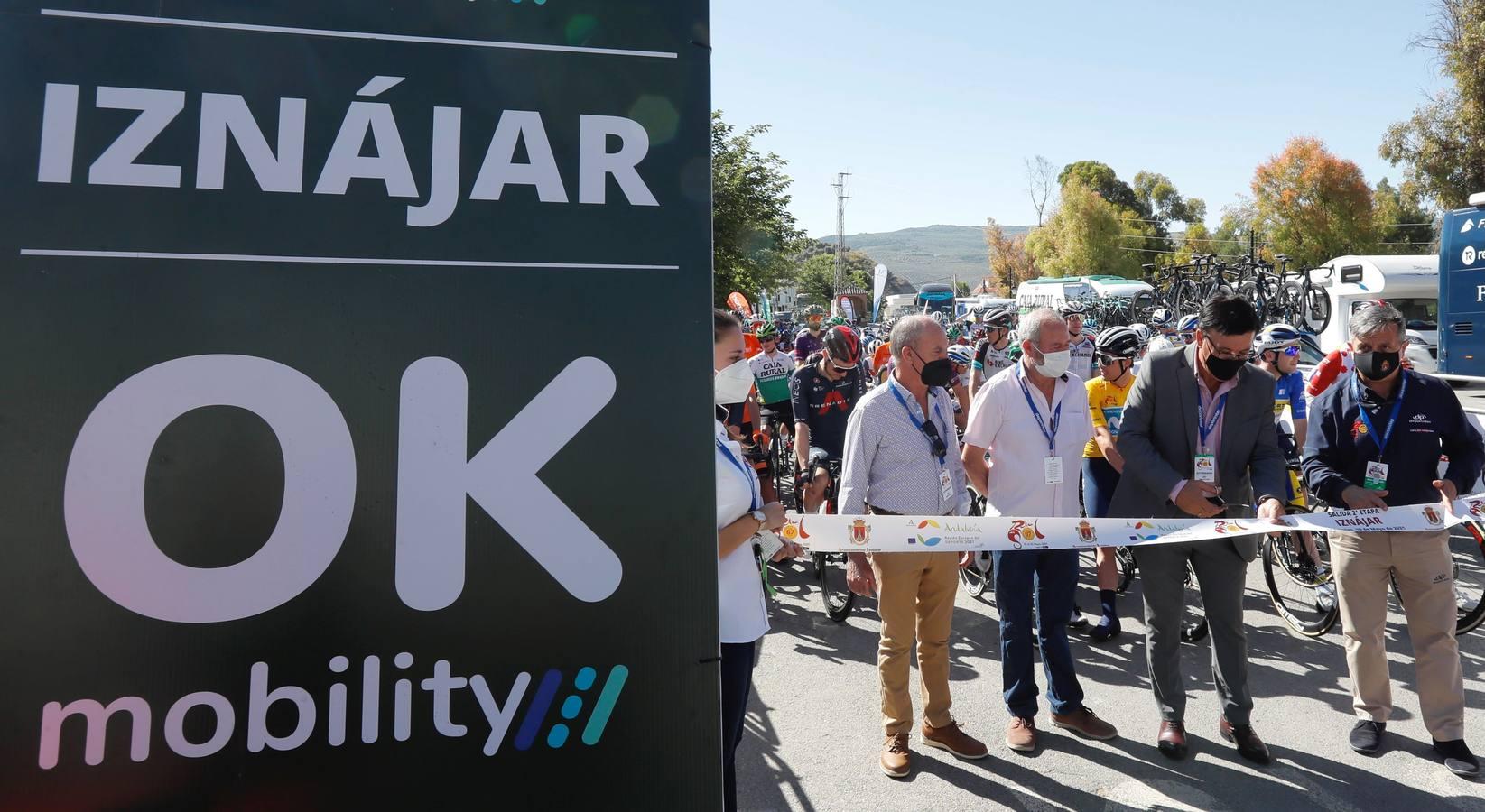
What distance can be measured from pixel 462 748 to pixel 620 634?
0.98 ft

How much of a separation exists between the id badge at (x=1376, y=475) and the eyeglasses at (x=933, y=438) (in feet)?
6.36

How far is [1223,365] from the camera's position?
405 cm

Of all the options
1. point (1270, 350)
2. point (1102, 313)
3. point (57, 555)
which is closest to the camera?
point (57, 555)

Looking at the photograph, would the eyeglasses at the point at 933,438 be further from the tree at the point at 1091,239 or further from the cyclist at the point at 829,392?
the tree at the point at 1091,239

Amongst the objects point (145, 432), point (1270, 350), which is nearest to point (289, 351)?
point (145, 432)

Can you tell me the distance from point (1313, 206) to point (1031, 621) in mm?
49023

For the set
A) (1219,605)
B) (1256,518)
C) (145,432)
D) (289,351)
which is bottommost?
(1219,605)

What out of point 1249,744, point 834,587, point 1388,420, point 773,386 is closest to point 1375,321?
point 1388,420

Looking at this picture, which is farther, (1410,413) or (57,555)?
(1410,413)

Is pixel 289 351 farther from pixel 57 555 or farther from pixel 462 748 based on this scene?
pixel 462 748

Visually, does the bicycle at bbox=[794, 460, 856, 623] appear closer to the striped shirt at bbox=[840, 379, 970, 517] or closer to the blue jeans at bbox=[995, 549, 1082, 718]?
the blue jeans at bbox=[995, 549, 1082, 718]

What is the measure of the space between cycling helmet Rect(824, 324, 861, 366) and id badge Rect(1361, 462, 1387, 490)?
11.6ft

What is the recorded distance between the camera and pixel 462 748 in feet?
4.83

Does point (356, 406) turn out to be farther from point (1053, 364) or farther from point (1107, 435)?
point (1107, 435)
